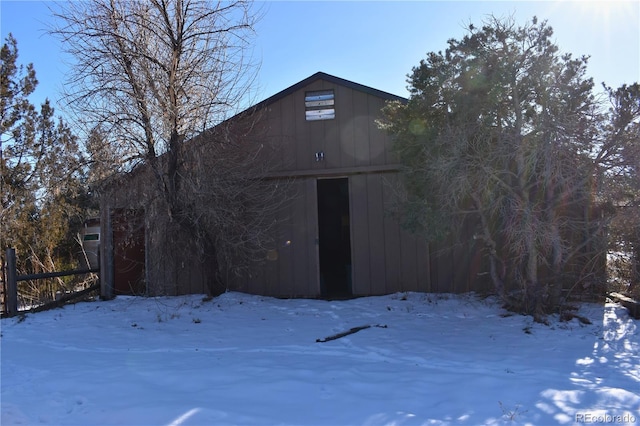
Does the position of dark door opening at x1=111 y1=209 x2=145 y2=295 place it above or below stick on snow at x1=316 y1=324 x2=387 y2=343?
above

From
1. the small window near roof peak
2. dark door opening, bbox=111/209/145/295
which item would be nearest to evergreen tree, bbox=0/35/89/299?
dark door opening, bbox=111/209/145/295

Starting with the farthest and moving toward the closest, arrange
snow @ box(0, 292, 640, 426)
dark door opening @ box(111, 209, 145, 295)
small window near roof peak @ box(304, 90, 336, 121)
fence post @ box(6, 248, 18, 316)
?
1. dark door opening @ box(111, 209, 145, 295)
2. small window near roof peak @ box(304, 90, 336, 121)
3. fence post @ box(6, 248, 18, 316)
4. snow @ box(0, 292, 640, 426)

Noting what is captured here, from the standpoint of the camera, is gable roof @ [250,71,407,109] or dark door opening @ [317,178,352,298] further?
dark door opening @ [317,178,352,298]

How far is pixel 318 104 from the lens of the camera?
33.6ft

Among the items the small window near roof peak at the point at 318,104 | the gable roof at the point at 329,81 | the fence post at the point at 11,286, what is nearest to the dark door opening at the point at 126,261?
the fence post at the point at 11,286

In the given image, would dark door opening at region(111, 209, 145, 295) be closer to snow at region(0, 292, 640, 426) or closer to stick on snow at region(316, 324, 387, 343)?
snow at region(0, 292, 640, 426)

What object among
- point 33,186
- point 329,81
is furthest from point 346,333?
point 33,186

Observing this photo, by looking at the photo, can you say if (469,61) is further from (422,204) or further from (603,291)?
(603,291)

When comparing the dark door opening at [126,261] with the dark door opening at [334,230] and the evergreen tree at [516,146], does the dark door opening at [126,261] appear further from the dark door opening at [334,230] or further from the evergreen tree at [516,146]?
the evergreen tree at [516,146]

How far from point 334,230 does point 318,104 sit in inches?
218

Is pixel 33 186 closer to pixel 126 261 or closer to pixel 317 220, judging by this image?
pixel 126 261

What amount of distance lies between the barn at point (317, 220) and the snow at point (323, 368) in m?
1.38

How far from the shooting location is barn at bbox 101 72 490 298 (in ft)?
32.0

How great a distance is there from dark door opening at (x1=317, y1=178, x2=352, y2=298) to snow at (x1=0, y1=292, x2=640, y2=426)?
5.42 m
